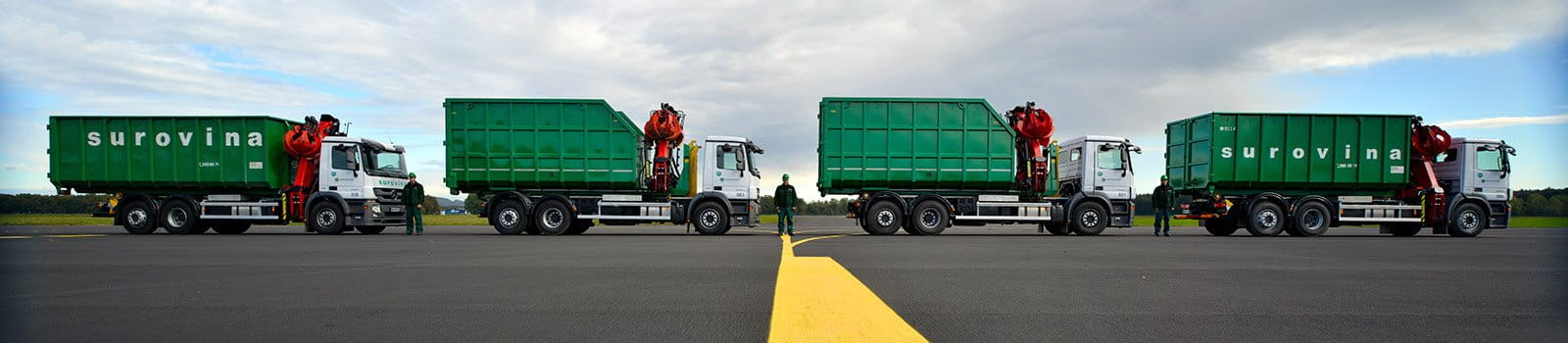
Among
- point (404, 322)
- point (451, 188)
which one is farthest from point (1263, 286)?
point (451, 188)

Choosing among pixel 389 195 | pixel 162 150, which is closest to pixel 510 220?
pixel 389 195

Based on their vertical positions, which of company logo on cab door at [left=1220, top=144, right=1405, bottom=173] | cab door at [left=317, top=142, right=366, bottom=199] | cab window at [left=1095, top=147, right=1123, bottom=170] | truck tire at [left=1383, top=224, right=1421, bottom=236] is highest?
company logo on cab door at [left=1220, top=144, right=1405, bottom=173]

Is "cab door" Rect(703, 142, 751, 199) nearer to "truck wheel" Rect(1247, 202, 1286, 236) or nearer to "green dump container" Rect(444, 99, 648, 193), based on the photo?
"green dump container" Rect(444, 99, 648, 193)

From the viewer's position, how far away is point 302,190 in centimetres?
1722

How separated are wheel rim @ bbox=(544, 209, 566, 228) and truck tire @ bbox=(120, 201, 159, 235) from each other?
25.1ft

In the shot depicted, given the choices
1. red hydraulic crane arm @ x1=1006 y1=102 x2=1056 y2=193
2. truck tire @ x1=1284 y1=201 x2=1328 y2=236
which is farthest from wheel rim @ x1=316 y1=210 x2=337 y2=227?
truck tire @ x1=1284 y1=201 x2=1328 y2=236

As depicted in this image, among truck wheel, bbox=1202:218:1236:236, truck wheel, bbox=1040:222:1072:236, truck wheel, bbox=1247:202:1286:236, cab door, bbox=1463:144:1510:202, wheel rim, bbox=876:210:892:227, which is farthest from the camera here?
truck wheel, bbox=1202:218:1236:236

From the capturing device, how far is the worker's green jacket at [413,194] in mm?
17047

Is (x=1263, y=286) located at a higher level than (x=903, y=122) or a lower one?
lower

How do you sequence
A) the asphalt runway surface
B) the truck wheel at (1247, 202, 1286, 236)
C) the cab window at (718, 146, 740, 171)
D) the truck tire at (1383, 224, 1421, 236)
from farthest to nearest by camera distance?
the truck tire at (1383, 224, 1421, 236)
the truck wheel at (1247, 202, 1286, 236)
the cab window at (718, 146, 740, 171)
the asphalt runway surface

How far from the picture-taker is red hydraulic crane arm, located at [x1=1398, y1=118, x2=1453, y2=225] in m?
17.9

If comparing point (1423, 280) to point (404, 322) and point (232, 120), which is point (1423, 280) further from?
point (232, 120)

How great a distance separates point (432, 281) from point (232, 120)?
13781mm

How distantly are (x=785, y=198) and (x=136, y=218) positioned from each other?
12.8 m
